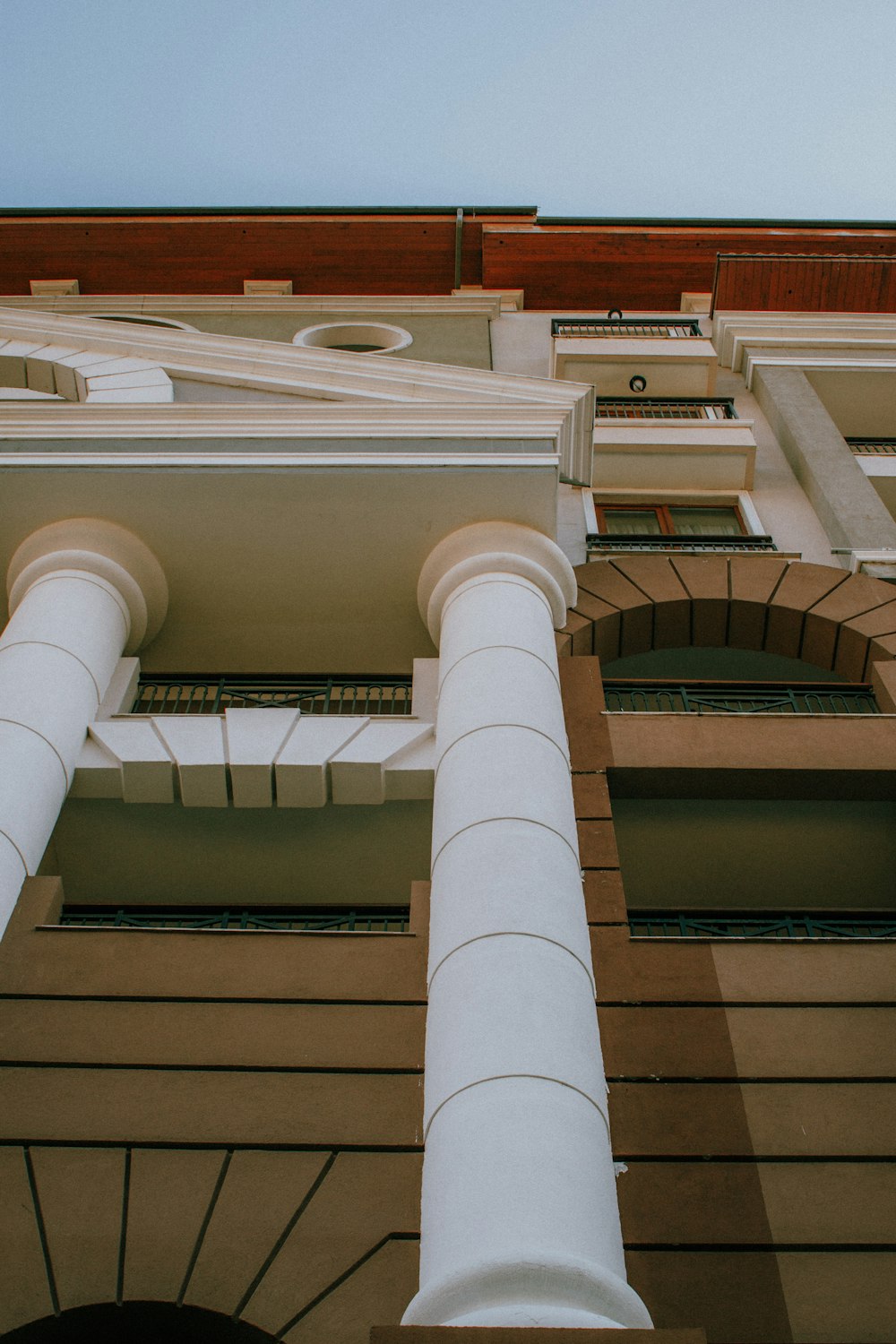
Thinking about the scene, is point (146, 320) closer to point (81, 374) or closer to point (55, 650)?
point (81, 374)

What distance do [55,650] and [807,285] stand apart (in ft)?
72.6

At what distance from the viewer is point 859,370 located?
949 inches

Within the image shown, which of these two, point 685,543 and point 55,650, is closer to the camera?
point 55,650

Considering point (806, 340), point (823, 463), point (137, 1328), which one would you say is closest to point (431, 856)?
point (137, 1328)

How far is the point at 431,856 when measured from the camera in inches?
424

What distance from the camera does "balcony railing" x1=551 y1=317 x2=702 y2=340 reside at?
84.0 feet

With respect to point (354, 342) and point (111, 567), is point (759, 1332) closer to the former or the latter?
point (111, 567)

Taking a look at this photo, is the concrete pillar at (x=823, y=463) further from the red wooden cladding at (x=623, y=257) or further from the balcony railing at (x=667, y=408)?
the red wooden cladding at (x=623, y=257)

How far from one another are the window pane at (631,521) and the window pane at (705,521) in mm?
334

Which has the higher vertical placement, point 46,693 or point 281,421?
point 281,421

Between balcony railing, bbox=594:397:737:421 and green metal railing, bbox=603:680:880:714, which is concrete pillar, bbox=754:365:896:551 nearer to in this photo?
balcony railing, bbox=594:397:737:421

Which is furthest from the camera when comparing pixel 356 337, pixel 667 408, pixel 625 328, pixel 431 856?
pixel 356 337

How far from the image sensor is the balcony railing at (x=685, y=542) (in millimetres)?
17781

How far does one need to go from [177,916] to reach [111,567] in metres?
3.98
